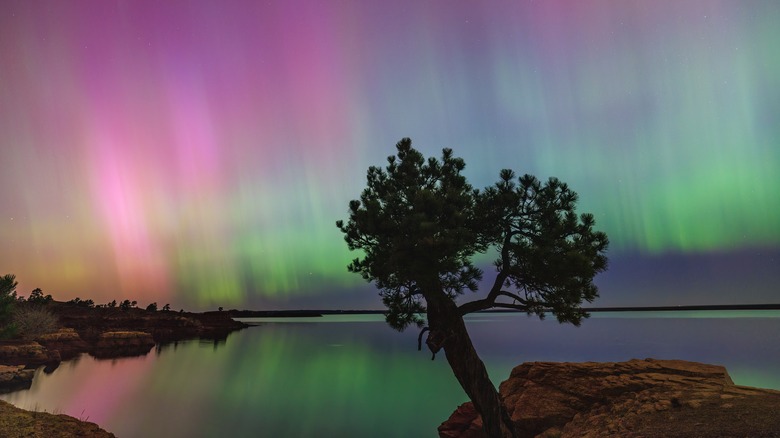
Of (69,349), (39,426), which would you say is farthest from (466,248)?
(69,349)

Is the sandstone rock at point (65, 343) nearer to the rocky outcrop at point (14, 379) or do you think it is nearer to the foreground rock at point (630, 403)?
the rocky outcrop at point (14, 379)

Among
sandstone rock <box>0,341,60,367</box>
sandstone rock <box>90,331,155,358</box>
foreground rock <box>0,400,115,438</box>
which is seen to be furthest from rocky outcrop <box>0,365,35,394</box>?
sandstone rock <box>90,331,155,358</box>

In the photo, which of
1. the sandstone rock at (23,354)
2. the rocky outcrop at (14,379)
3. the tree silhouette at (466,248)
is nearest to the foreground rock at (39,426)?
the tree silhouette at (466,248)

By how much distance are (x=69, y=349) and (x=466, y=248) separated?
98516mm

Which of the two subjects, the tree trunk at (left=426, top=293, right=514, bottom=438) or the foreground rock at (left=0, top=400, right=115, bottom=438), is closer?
the foreground rock at (left=0, top=400, right=115, bottom=438)

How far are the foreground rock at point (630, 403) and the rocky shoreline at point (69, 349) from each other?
19.6 metres

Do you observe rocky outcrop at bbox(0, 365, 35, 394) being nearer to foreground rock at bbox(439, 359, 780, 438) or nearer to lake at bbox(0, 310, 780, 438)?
lake at bbox(0, 310, 780, 438)

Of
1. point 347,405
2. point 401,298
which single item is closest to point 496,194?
point 401,298

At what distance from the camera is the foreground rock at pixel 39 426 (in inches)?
628

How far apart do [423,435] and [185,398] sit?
25.3 meters

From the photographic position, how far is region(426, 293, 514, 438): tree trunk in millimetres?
16109

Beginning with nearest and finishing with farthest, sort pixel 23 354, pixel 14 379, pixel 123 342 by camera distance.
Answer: pixel 14 379 < pixel 23 354 < pixel 123 342

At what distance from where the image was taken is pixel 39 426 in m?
17.1

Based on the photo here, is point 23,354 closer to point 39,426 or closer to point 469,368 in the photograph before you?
point 39,426
